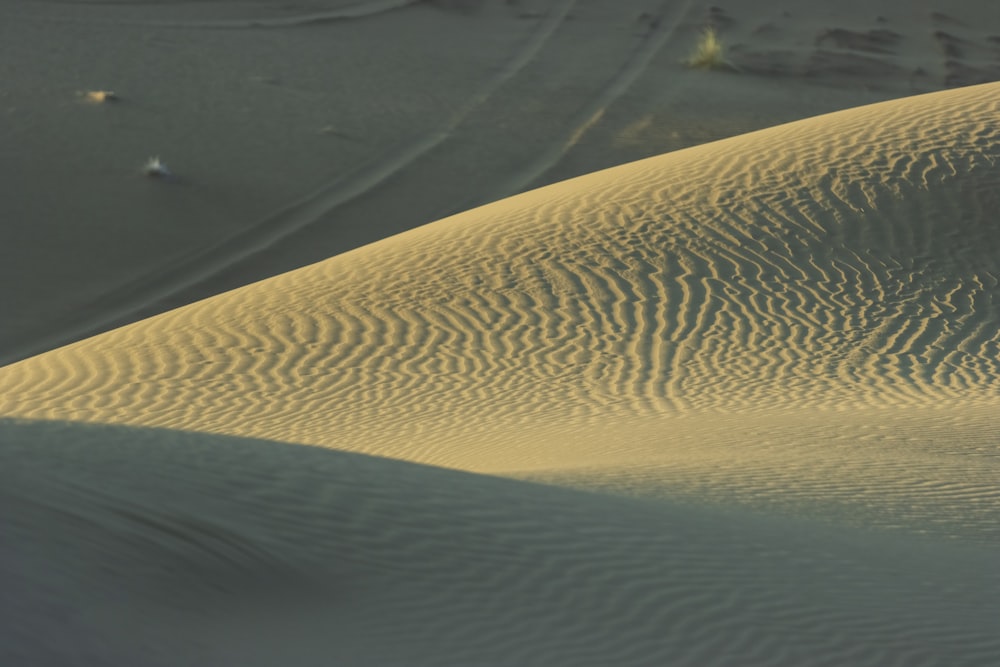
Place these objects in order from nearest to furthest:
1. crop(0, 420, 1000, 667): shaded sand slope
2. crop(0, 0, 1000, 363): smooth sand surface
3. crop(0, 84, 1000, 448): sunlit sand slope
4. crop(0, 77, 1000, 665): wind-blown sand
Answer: crop(0, 420, 1000, 667): shaded sand slope < crop(0, 77, 1000, 665): wind-blown sand < crop(0, 84, 1000, 448): sunlit sand slope < crop(0, 0, 1000, 363): smooth sand surface

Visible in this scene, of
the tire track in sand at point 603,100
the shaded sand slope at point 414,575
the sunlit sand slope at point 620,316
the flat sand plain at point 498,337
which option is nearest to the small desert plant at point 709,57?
the flat sand plain at point 498,337

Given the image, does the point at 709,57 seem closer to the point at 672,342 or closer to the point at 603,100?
the point at 603,100

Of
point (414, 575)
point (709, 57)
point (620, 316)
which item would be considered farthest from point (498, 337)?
point (709, 57)

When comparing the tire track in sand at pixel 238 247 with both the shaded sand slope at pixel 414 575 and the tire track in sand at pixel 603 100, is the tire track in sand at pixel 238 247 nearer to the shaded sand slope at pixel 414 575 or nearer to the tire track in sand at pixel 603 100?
the tire track in sand at pixel 603 100

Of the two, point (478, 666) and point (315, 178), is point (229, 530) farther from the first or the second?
point (315, 178)

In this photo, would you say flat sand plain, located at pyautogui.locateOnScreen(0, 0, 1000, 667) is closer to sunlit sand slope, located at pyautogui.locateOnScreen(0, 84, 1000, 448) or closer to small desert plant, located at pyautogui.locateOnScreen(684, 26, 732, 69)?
sunlit sand slope, located at pyautogui.locateOnScreen(0, 84, 1000, 448)

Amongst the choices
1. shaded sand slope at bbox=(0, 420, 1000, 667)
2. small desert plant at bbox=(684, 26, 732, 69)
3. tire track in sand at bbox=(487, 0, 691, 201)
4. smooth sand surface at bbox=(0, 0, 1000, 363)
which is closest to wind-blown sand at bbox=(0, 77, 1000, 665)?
shaded sand slope at bbox=(0, 420, 1000, 667)

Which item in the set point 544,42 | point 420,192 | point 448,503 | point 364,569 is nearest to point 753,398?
point 448,503
